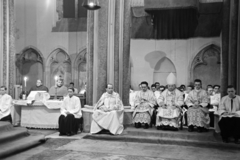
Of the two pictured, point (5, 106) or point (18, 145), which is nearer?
point (18, 145)

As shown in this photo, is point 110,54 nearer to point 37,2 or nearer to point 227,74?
point 227,74

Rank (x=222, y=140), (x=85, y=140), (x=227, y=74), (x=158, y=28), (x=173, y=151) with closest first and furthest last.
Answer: (x=173, y=151) < (x=222, y=140) < (x=85, y=140) < (x=227, y=74) < (x=158, y=28)

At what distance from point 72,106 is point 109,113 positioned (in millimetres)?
1225

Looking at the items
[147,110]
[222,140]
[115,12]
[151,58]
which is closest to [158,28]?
[151,58]

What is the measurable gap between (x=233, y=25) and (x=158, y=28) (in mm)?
5855

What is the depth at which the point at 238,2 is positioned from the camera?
24.9ft

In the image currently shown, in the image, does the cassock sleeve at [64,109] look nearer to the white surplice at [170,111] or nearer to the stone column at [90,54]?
the stone column at [90,54]

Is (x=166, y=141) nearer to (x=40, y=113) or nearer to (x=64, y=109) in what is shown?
(x=64, y=109)

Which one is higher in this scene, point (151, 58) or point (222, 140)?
point (151, 58)

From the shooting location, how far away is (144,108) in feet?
26.2

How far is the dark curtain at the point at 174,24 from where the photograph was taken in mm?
12375

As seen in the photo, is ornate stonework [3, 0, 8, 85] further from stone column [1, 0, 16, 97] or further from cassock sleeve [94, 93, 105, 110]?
cassock sleeve [94, 93, 105, 110]

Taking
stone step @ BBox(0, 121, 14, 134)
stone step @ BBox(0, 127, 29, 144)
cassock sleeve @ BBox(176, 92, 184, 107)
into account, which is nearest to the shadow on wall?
cassock sleeve @ BBox(176, 92, 184, 107)

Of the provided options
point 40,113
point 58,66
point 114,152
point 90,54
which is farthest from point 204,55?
point 114,152
